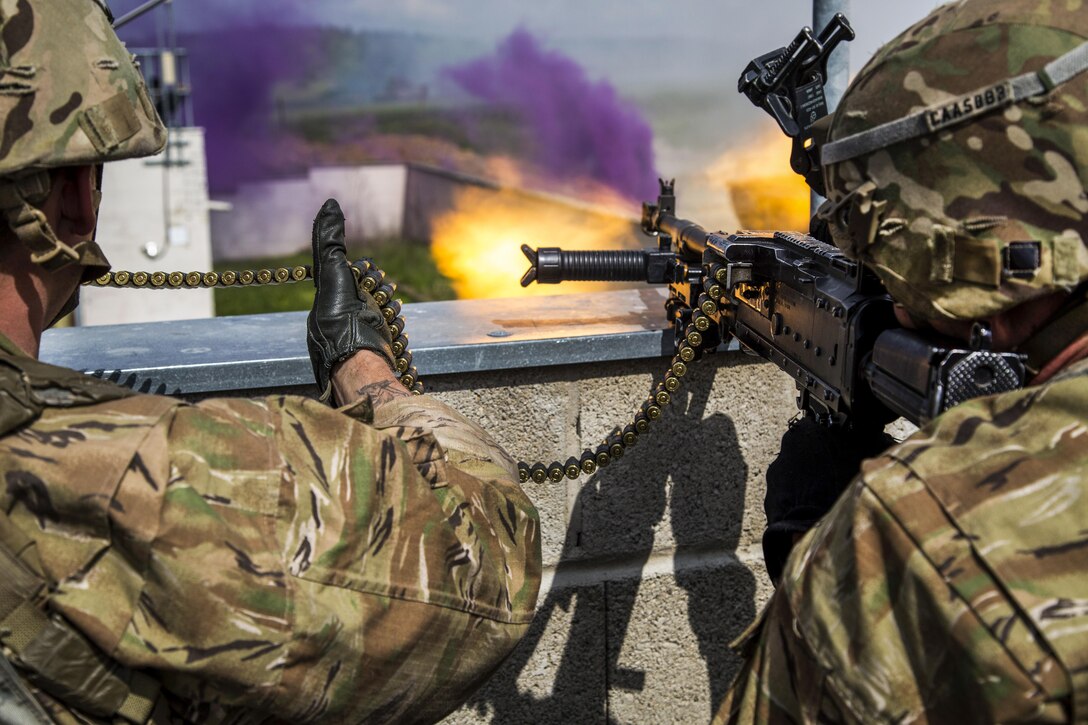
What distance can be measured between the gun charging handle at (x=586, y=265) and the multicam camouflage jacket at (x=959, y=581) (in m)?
1.72

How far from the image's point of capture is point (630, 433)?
2830 mm

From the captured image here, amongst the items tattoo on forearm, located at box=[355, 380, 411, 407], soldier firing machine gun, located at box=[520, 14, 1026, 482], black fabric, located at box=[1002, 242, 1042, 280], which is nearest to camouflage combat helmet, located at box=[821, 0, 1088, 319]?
black fabric, located at box=[1002, 242, 1042, 280]

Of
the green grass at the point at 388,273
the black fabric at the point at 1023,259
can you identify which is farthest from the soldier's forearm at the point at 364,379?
the green grass at the point at 388,273

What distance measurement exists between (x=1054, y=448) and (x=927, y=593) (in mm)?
233

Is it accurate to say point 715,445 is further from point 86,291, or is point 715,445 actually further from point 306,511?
point 86,291

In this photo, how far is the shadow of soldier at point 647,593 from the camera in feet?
9.79

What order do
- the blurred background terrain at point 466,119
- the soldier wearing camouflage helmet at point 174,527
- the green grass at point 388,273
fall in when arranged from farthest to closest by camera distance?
the green grass at point 388,273 < the blurred background terrain at point 466,119 < the soldier wearing camouflage helmet at point 174,527

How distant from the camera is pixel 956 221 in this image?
152cm

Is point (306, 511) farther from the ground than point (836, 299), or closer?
closer

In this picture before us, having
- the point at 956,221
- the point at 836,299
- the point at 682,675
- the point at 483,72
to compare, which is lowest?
the point at 682,675

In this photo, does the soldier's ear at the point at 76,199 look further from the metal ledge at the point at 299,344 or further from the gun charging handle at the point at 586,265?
the gun charging handle at the point at 586,265

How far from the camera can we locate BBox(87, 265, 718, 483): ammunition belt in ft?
8.47

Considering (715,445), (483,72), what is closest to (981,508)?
(715,445)

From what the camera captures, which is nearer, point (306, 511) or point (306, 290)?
point (306, 511)
